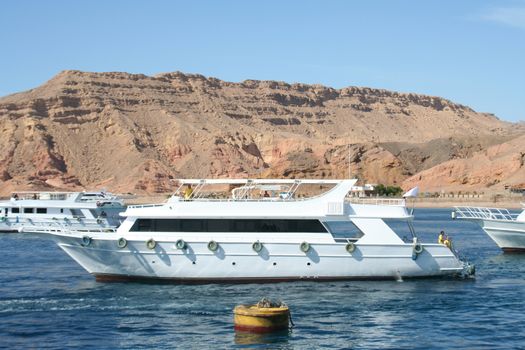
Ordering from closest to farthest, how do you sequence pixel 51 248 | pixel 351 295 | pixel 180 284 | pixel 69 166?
pixel 351 295
pixel 180 284
pixel 51 248
pixel 69 166

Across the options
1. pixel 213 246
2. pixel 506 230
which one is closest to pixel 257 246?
pixel 213 246

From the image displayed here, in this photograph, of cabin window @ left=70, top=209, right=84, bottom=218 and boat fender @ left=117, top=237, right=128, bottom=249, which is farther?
cabin window @ left=70, top=209, right=84, bottom=218

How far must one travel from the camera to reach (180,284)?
1246 inches

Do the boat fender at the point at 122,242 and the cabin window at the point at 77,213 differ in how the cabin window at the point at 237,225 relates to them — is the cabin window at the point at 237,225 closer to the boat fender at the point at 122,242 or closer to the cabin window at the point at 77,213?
the boat fender at the point at 122,242

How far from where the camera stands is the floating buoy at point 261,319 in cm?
2369

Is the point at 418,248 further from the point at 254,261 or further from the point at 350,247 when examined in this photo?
the point at 254,261

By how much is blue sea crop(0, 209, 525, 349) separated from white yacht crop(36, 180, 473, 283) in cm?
52

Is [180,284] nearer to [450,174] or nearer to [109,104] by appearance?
[450,174]

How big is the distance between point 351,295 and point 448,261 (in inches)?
190

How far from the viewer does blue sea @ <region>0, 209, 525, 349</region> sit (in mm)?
23344

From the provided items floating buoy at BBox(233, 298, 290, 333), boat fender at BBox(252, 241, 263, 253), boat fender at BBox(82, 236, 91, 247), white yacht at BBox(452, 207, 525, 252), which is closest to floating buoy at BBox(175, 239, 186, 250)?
boat fender at BBox(252, 241, 263, 253)

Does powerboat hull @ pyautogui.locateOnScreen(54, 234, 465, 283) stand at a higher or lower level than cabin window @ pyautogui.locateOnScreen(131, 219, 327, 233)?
lower

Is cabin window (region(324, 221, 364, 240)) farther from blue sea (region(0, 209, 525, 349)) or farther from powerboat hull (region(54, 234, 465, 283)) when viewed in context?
blue sea (region(0, 209, 525, 349))

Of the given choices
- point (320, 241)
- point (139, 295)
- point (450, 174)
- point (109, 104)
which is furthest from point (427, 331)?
point (109, 104)
